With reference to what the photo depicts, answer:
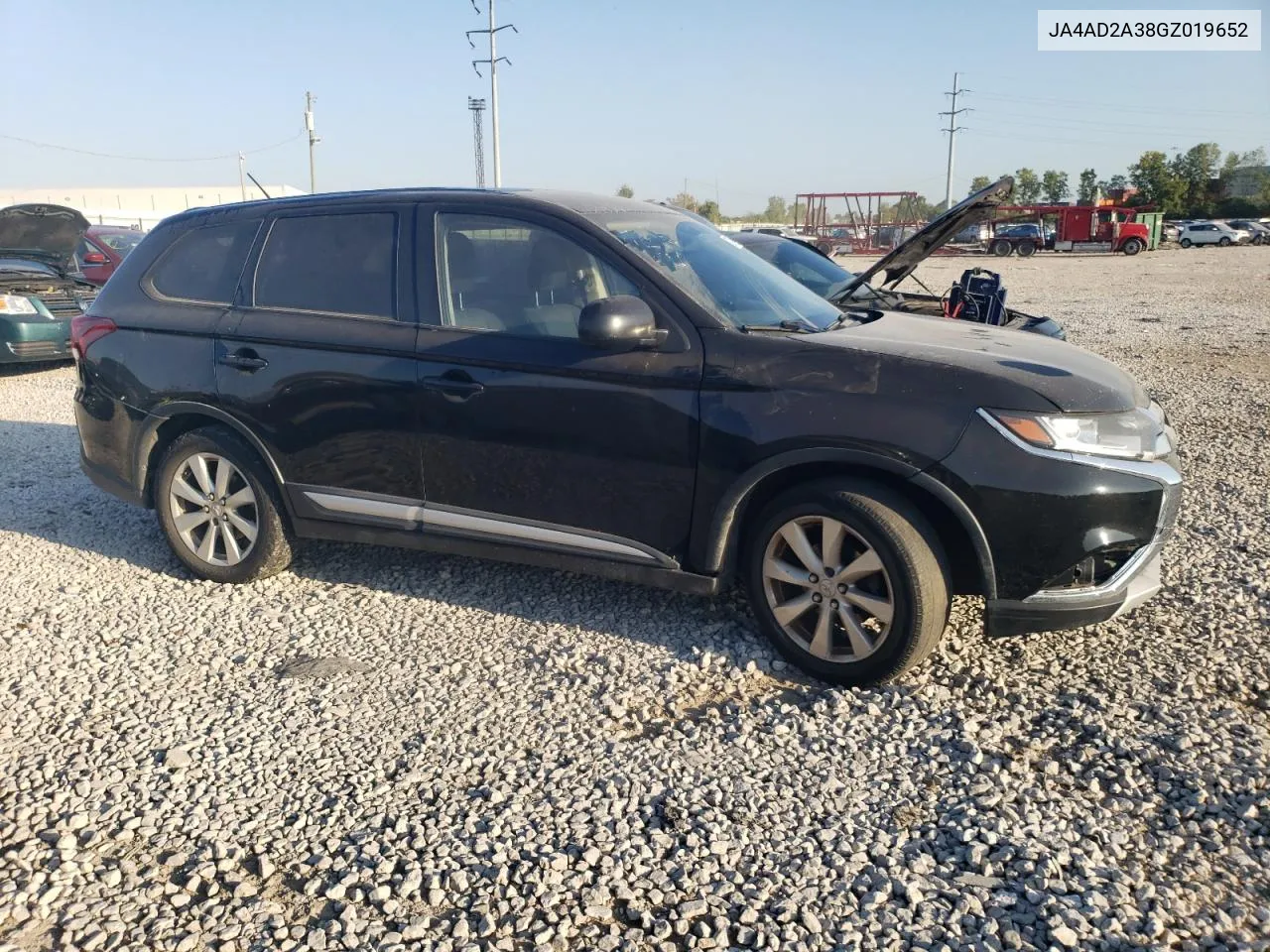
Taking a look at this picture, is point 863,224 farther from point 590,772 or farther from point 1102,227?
point 590,772

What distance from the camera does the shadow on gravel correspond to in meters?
4.43

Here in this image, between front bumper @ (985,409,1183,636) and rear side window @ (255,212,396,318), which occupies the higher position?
rear side window @ (255,212,396,318)

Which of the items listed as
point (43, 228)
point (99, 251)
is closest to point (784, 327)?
point (99, 251)

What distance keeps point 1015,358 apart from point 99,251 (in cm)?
1389

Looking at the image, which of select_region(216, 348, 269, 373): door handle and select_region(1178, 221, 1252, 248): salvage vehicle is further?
select_region(1178, 221, 1252, 248): salvage vehicle

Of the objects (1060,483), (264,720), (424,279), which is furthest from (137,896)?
(1060,483)

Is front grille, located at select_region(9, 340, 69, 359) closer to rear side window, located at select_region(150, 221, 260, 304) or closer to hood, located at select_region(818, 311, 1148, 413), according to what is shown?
rear side window, located at select_region(150, 221, 260, 304)

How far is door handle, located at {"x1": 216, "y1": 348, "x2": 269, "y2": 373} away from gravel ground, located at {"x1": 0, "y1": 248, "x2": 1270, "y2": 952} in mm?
1129

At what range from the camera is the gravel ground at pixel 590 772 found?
2.57 metres

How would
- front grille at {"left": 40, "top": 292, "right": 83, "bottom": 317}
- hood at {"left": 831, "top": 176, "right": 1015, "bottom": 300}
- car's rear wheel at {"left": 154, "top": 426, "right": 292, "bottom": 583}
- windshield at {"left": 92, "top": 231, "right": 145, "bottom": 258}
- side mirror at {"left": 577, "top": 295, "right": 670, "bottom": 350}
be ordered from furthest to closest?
1. windshield at {"left": 92, "top": 231, "right": 145, "bottom": 258}
2. front grille at {"left": 40, "top": 292, "right": 83, "bottom": 317}
3. hood at {"left": 831, "top": 176, "right": 1015, "bottom": 300}
4. car's rear wheel at {"left": 154, "top": 426, "right": 292, "bottom": 583}
5. side mirror at {"left": 577, "top": 295, "right": 670, "bottom": 350}

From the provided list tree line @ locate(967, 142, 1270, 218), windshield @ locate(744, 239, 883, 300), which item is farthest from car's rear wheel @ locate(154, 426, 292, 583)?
tree line @ locate(967, 142, 1270, 218)

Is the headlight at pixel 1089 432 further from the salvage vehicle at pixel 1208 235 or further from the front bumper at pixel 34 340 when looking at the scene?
the salvage vehicle at pixel 1208 235

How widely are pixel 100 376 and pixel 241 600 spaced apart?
1.50 metres

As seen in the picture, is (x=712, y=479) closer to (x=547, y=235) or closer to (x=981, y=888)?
(x=547, y=235)
